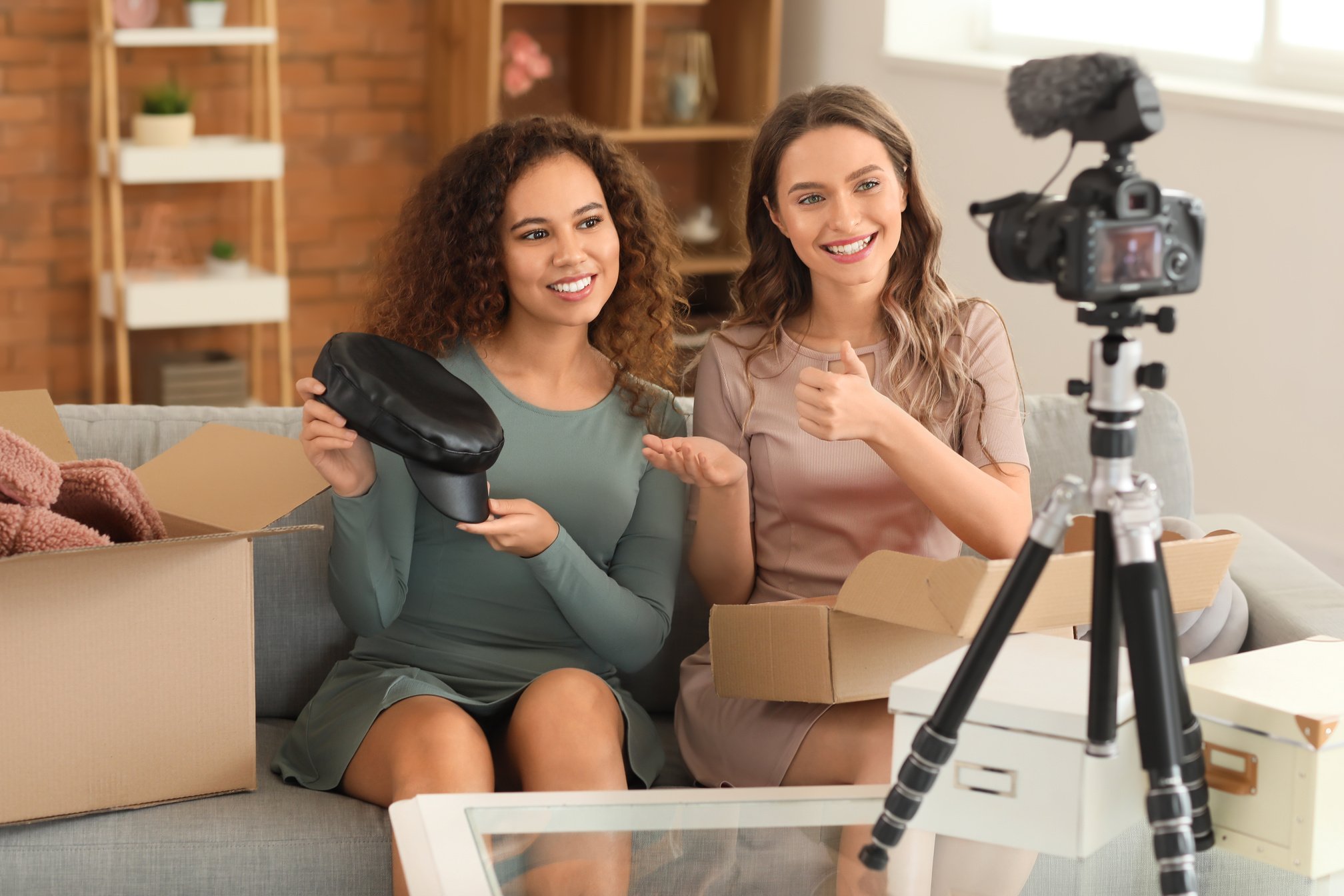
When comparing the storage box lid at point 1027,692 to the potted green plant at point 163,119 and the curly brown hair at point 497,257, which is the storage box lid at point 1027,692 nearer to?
the curly brown hair at point 497,257

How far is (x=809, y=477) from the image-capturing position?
1.68 m

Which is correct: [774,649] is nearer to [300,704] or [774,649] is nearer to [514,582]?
[514,582]

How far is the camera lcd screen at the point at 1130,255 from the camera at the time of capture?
93 cm

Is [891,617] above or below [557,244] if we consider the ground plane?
below

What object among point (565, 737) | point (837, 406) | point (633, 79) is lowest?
point (565, 737)

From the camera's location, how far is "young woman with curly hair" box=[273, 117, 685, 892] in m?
1.54

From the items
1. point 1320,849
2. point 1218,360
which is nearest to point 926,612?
point 1320,849

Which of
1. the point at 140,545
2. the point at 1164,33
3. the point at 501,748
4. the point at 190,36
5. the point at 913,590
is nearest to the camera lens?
the point at 913,590

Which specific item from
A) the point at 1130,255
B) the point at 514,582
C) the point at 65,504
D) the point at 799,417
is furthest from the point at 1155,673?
the point at 65,504

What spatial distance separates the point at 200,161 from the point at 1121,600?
316cm

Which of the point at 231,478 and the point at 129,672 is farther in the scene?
the point at 231,478

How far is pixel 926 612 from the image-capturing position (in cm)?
119

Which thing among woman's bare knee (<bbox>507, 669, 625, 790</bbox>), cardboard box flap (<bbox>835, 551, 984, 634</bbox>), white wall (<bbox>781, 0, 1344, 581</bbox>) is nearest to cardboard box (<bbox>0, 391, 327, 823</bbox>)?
woman's bare knee (<bbox>507, 669, 625, 790</bbox>)

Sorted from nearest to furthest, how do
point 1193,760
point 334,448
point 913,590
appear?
point 1193,760 < point 913,590 < point 334,448
